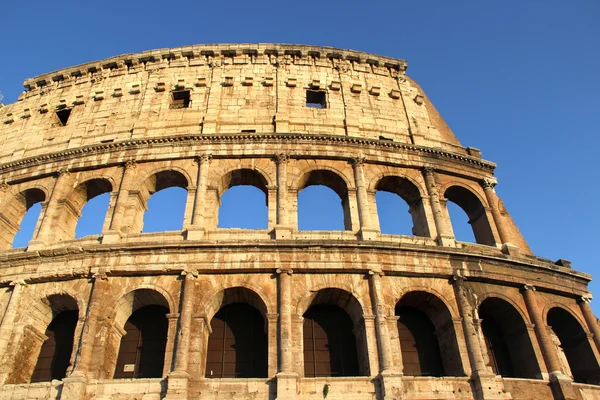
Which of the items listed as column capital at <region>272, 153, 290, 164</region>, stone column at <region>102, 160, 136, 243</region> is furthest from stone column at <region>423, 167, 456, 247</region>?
stone column at <region>102, 160, 136, 243</region>

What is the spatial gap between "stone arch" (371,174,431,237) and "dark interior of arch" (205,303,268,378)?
6682mm

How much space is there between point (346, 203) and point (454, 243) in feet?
13.4

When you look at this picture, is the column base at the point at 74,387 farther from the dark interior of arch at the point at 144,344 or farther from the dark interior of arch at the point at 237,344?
the dark interior of arch at the point at 237,344

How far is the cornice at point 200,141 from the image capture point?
1883 centimetres

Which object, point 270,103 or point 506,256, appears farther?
point 270,103

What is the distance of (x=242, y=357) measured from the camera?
48.8ft

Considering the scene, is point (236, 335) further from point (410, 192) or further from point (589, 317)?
point (589, 317)

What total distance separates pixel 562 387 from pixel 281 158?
1178 cm

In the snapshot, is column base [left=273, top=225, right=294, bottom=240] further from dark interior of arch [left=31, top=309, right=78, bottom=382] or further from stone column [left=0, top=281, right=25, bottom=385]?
stone column [left=0, top=281, right=25, bottom=385]

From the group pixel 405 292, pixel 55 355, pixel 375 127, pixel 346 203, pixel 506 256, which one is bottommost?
pixel 55 355

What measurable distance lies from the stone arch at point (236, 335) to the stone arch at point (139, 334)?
142cm

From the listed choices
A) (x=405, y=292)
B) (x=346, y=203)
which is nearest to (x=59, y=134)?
(x=346, y=203)

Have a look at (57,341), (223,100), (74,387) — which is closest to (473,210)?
(223,100)

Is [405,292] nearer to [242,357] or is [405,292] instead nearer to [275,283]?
[275,283]
